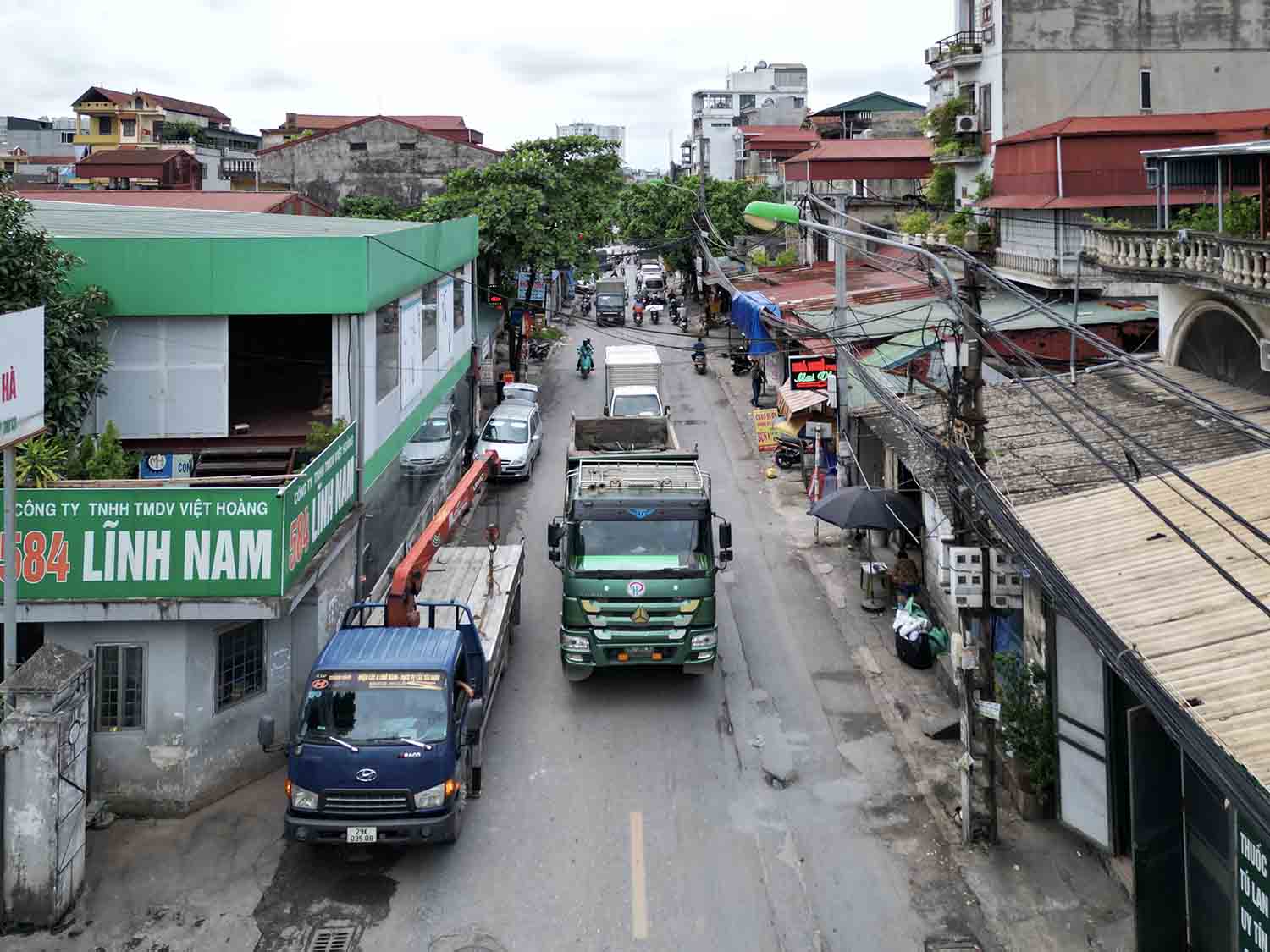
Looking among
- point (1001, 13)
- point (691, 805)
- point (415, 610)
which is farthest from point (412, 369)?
point (1001, 13)

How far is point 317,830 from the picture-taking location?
11773mm

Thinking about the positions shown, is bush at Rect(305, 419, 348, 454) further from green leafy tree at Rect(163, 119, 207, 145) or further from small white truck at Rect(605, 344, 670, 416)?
green leafy tree at Rect(163, 119, 207, 145)

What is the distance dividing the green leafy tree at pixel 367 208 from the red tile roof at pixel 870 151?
19705 mm

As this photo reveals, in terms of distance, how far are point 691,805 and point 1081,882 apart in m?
4.43

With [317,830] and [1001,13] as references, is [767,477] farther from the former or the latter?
[317,830]

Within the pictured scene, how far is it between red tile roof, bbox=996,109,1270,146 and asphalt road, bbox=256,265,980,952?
53.3 ft

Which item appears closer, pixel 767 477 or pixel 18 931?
pixel 18 931

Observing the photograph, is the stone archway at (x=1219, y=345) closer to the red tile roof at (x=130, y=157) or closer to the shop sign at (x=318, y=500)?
the shop sign at (x=318, y=500)

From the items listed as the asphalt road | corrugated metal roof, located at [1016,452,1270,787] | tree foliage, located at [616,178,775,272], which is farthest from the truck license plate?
tree foliage, located at [616,178,775,272]

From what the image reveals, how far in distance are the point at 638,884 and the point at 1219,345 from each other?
1238 cm

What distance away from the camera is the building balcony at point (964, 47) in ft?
125

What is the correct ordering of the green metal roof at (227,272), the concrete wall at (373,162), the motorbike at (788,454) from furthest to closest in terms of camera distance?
the concrete wall at (373,162), the motorbike at (788,454), the green metal roof at (227,272)

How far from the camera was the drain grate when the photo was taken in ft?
35.5

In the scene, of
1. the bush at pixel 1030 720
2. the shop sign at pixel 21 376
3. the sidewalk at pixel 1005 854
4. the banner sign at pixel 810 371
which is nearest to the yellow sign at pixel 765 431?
the banner sign at pixel 810 371
